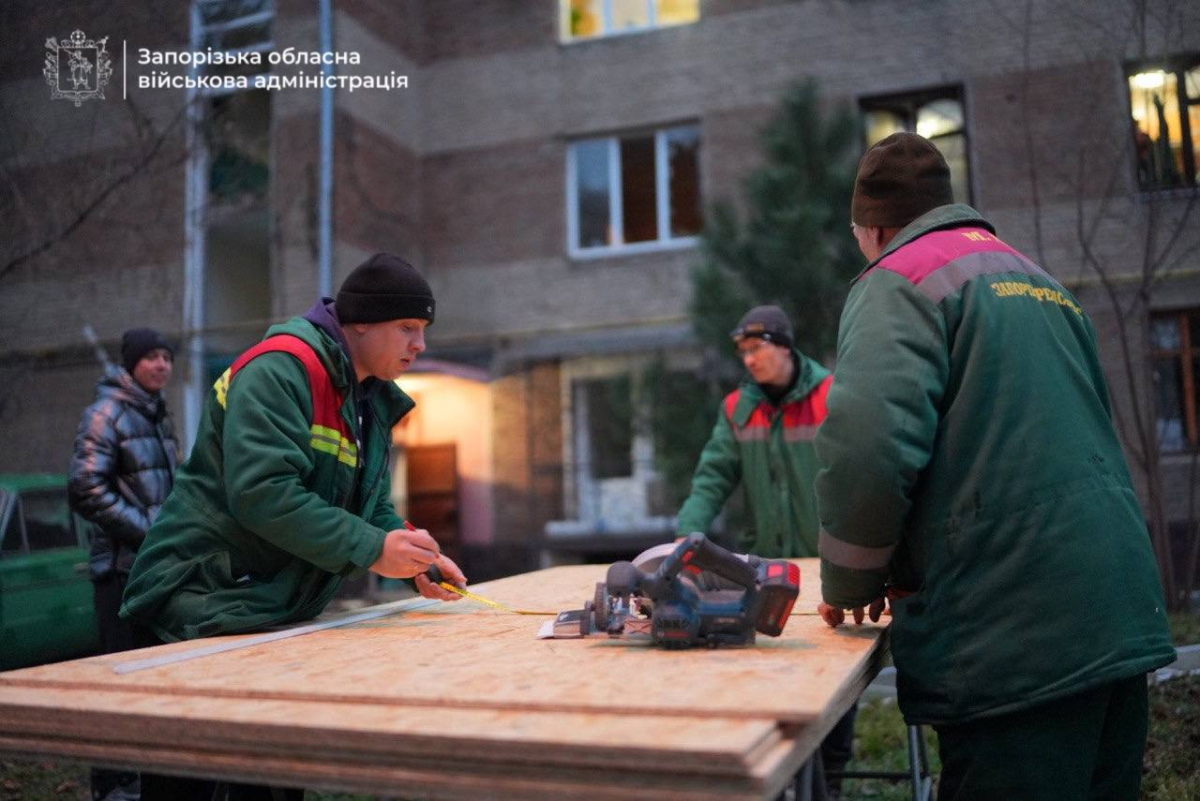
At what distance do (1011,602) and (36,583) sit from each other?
5.99 metres

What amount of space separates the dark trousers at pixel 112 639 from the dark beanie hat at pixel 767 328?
278 centimetres

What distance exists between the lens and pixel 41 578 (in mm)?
6062

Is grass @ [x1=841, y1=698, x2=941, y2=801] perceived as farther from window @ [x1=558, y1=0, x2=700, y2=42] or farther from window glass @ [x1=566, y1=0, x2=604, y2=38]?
window glass @ [x1=566, y1=0, x2=604, y2=38]

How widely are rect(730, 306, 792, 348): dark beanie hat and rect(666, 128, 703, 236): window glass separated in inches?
309

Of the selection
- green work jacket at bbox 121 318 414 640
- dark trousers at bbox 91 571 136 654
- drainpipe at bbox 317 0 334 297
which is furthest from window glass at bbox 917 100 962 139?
green work jacket at bbox 121 318 414 640

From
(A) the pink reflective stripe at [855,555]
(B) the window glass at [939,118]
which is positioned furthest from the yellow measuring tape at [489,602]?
(B) the window glass at [939,118]

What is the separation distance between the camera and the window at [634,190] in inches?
480

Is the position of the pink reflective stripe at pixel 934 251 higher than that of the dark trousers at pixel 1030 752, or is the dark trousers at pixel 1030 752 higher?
the pink reflective stripe at pixel 934 251

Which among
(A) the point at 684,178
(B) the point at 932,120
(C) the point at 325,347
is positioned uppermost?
(B) the point at 932,120

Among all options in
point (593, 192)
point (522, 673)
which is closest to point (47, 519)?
point (522, 673)

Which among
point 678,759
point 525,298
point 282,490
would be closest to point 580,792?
point 678,759

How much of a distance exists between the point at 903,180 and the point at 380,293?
1360 mm

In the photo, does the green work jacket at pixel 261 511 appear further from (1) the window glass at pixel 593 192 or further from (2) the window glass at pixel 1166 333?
(1) the window glass at pixel 593 192

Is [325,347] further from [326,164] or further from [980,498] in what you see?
[326,164]
